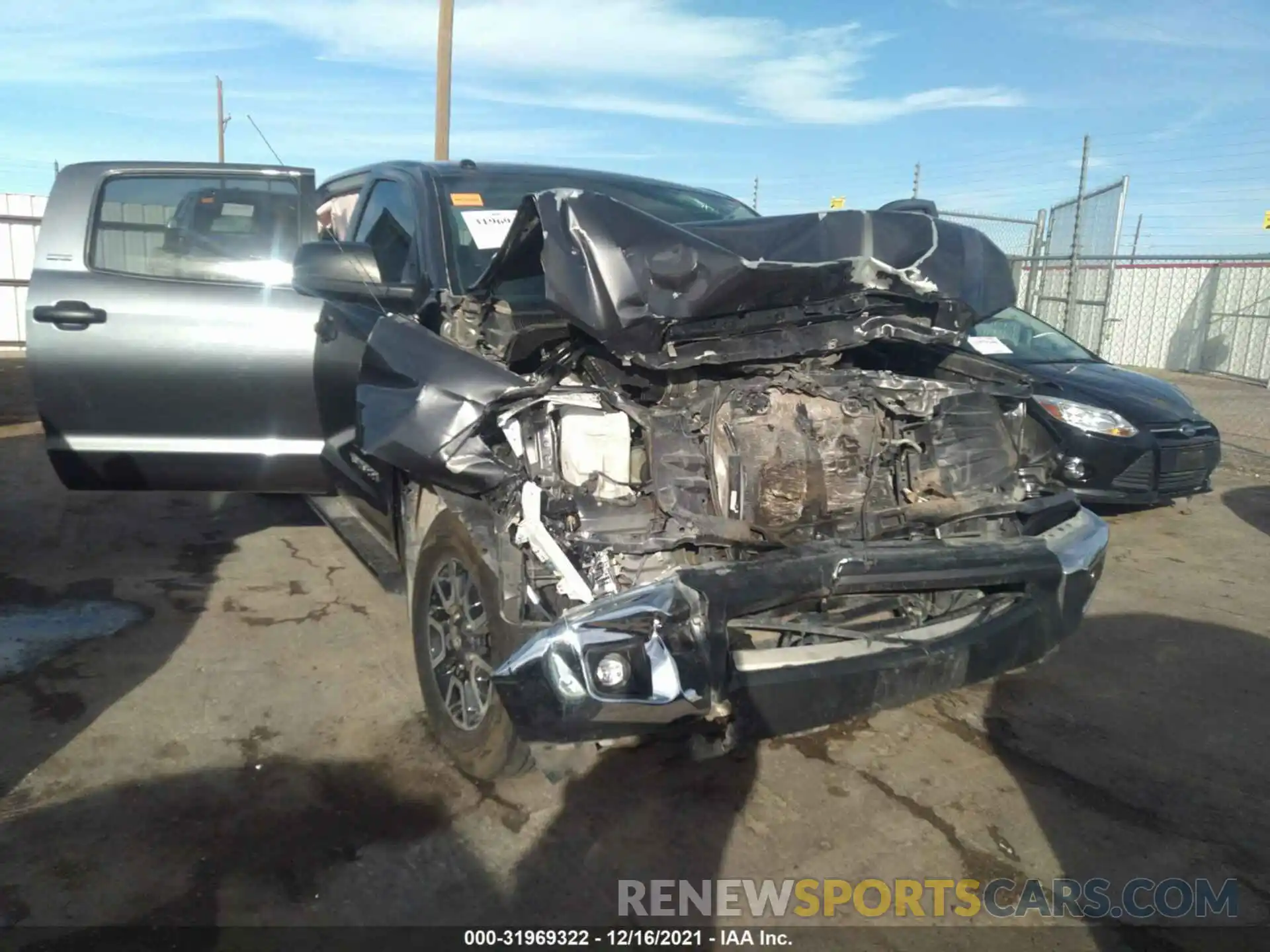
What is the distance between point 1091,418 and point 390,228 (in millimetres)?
4566

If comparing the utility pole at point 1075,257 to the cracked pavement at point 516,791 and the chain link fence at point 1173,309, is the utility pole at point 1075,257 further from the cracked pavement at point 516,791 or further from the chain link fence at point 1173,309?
the cracked pavement at point 516,791

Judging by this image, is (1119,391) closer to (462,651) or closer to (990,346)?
(990,346)

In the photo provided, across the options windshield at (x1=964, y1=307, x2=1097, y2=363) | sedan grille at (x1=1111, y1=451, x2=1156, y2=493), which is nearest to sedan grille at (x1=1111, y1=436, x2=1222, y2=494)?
sedan grille at (x1=1111, y1=451, x2=1156, y2=493)

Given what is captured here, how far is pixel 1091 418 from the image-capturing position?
20.5 feet

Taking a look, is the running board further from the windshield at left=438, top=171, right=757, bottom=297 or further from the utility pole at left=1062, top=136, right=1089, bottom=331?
the utility pole at left=1062, top=136, right=1089, bottom=331

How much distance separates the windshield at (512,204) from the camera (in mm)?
3836

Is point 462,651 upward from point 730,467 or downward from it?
downward

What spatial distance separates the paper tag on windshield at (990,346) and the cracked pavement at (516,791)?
3.00 m

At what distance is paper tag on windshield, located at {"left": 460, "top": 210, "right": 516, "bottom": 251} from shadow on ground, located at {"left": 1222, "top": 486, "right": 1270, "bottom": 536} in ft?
18.1

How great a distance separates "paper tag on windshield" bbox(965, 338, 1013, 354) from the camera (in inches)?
282

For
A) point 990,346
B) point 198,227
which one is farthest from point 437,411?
point 990,346

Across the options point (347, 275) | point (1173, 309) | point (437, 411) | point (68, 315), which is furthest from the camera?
point (1173, 309)

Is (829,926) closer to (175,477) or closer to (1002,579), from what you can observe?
(1002,579)

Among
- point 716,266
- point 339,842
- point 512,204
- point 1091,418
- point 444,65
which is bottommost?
point 339,842
